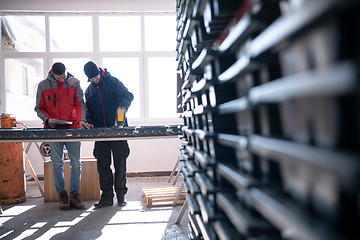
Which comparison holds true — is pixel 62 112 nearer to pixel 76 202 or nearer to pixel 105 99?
pixel 105 99

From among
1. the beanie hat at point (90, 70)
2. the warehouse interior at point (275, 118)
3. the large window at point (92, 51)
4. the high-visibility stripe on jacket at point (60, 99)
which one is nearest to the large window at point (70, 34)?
the large window at point (92, 51)

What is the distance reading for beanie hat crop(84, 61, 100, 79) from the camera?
11.2 feet

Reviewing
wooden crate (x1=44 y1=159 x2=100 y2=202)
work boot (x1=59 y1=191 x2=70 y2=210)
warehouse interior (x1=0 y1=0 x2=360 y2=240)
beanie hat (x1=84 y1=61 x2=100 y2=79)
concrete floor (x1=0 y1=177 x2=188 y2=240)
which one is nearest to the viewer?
warehouse interior (x1=0 y1=0 x2=360 y2=240)

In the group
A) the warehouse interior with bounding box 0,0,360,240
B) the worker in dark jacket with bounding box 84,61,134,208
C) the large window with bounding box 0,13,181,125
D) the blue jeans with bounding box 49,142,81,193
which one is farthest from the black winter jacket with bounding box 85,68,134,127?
the warehouse interior with bounding box 0,0,360,240

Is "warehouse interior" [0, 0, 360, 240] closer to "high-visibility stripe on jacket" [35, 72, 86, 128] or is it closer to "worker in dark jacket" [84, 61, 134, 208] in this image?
"worker in dark jacket" [84, 61, 134, 208]

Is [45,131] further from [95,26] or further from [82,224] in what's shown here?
[95,26]

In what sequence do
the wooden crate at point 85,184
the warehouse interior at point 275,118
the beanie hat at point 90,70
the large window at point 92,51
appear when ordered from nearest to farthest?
the warehouse interior at point 275,118, the beanie hat at point 90,70, the wooden crate at point 85,184, the large window at point 92,51

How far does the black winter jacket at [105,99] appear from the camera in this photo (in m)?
3.63

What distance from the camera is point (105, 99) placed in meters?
3.64

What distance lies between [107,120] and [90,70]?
0.64 metres

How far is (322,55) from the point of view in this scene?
34cm

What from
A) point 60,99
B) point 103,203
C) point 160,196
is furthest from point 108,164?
point 60,99

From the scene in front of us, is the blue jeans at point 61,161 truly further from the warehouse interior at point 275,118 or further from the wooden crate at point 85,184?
the warehouse interior at point 275,118

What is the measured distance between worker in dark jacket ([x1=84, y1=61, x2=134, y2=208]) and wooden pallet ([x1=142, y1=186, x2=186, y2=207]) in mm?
335
